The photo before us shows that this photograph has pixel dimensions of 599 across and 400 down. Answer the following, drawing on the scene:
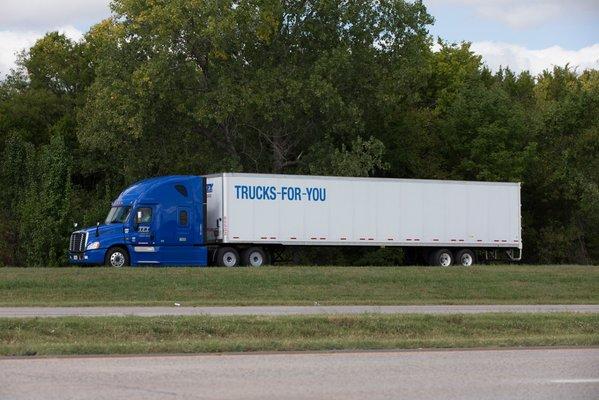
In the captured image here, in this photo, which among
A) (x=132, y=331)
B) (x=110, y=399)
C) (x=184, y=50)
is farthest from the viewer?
(x=184, y=50)

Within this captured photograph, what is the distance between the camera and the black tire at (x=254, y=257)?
4050cm

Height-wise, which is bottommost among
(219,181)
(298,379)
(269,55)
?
(298,379)

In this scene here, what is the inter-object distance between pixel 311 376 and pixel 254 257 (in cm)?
2912

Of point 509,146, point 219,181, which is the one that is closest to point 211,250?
point 219,181

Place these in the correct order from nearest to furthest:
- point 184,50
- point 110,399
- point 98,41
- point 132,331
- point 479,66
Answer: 1. point 110,399
2. point 132,331
3. point 184,50
4. point 98,41
5. point 479,66

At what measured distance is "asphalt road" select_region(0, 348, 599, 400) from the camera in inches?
406

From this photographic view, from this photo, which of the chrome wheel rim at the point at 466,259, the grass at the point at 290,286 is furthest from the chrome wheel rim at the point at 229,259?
the chrome wheel rim at the point at 466,259

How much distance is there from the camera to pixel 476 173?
56.6 m

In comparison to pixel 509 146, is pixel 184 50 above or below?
above

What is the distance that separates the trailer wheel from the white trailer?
41 mm

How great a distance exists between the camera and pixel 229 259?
4034 cm

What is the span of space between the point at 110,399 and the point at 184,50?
39072 millimetres

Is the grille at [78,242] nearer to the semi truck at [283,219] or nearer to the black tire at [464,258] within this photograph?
the semi truck at [283,219]

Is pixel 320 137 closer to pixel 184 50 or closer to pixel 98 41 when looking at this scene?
pixel 184 50
